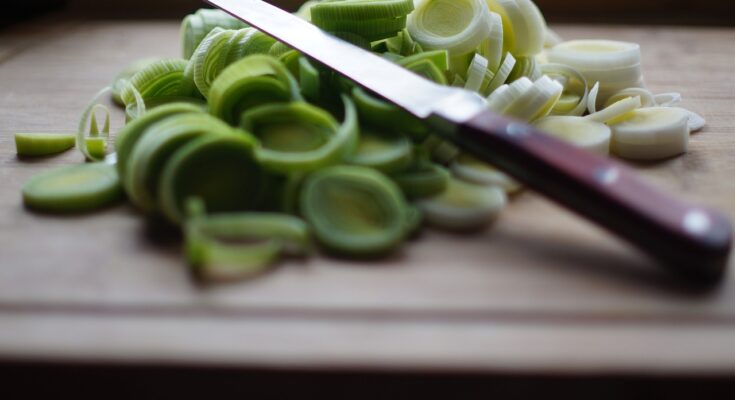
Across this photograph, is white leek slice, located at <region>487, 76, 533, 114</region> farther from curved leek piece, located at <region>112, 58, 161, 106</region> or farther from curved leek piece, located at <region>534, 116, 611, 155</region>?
curved leek piece, located at <region>112, 58, 161, 106</region>

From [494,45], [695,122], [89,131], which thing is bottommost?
[89,131]

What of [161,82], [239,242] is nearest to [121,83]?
[161,82]

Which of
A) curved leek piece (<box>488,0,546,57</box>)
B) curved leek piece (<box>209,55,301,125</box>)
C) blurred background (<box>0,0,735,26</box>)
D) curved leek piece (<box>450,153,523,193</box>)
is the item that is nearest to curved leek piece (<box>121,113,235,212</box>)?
curved leek piece (<box>209,55,301,125</box>)

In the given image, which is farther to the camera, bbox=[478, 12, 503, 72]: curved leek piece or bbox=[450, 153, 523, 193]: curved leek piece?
bbox=[478, 12, 503, 72]: curved leek piece

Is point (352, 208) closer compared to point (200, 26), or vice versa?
point (352, 208)

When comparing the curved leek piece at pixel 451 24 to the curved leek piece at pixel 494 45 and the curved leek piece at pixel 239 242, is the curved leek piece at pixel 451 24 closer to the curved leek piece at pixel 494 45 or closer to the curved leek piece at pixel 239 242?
the curved leek piece at pixel 494 45

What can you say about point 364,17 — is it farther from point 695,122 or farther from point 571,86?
point 695,122
